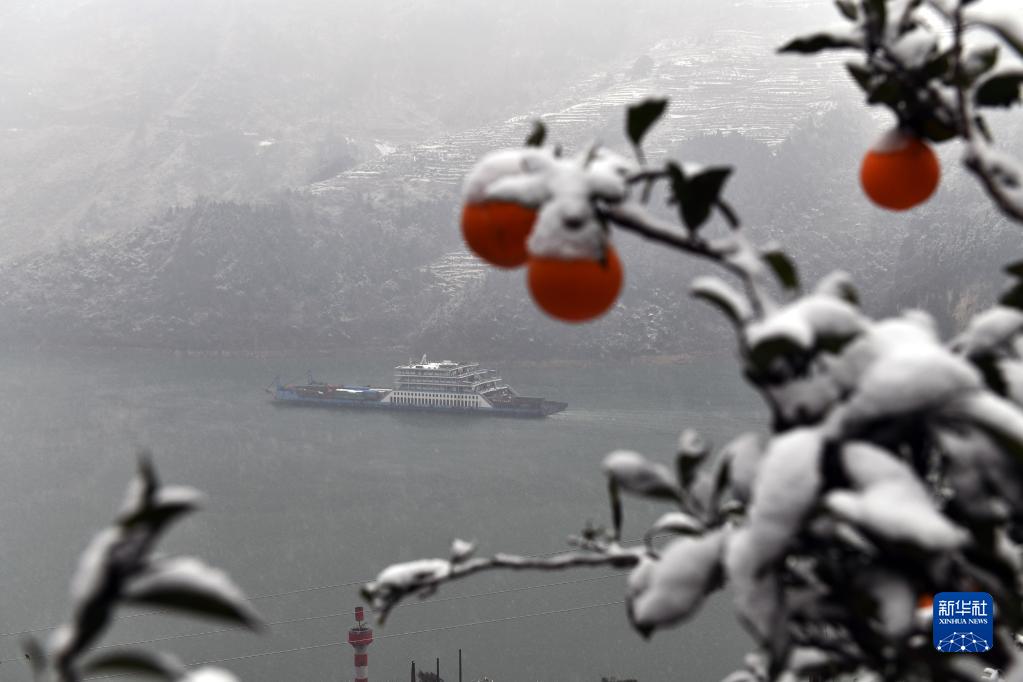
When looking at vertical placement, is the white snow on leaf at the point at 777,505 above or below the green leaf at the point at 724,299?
below

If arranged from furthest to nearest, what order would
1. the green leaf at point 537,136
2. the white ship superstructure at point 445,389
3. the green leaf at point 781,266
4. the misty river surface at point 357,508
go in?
the white ship superstructure at point 445,389, the misty river surface at point 357,508, the green leaf at point 537,136, the green leaf at point 781,266

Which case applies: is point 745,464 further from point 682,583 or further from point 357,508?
point 357,508

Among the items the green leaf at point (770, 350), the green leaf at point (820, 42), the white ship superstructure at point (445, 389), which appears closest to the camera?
the green leaf at point (770, 350)

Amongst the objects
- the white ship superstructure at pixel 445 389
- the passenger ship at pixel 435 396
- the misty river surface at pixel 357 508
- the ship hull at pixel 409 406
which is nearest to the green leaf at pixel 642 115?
the misty river surface at pixel 357 508

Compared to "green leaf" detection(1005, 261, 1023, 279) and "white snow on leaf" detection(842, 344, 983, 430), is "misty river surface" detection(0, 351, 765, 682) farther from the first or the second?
"white snow on leaf" detection(842, 344, 983, 430)

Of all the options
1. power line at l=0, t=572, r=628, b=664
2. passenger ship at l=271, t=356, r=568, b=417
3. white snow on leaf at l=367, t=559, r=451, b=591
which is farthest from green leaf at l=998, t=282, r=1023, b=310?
passenger ship at l=271, t=356, r=568, b=417

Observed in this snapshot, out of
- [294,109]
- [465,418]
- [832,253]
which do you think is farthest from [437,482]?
[294,109]

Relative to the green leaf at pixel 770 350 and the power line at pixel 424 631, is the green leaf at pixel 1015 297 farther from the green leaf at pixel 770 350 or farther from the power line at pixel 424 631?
the power line at pixel 424 631

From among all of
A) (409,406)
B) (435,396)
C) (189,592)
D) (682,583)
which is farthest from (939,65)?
(409,406)
